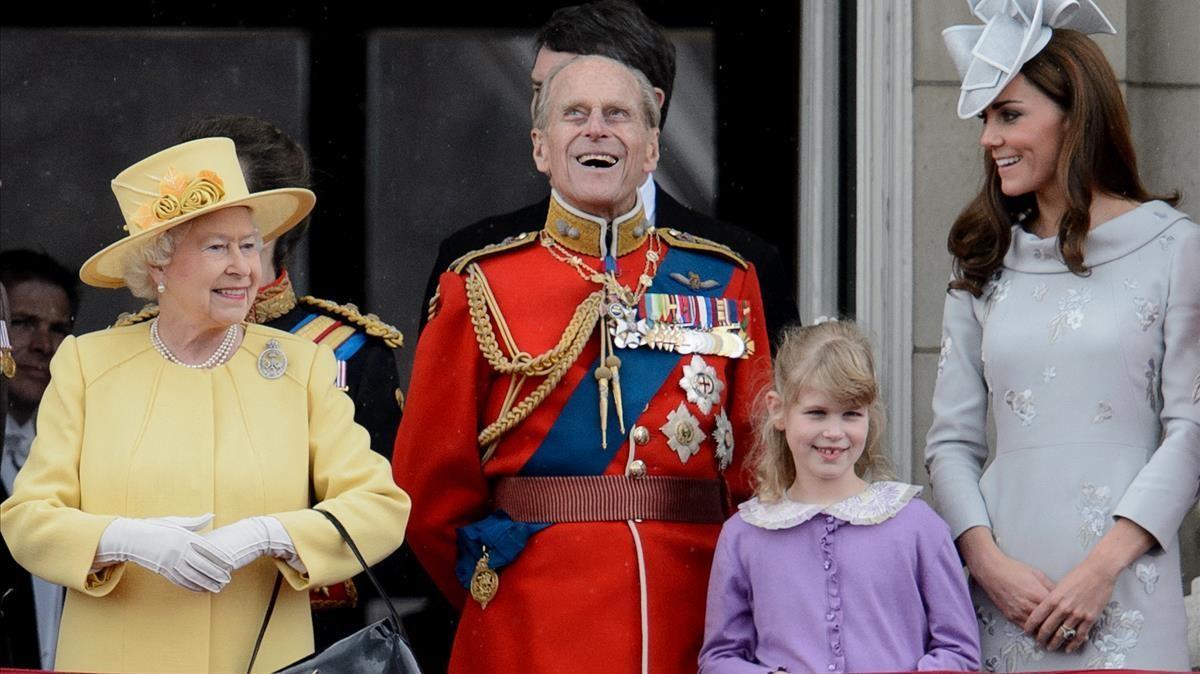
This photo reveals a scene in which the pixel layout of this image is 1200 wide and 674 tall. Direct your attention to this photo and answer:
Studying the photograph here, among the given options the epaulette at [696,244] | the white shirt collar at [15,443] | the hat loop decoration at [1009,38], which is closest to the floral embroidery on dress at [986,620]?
the epaulette at [696,244]

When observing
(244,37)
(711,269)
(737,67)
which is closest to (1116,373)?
(711,269)

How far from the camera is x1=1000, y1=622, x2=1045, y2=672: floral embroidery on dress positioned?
4.39 metres

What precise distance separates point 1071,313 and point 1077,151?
13.0 inches

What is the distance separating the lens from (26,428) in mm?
5887

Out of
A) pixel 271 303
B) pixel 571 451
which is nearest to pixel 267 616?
pixel 571 451

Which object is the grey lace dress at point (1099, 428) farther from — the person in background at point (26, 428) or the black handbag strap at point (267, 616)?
the person in background at point (26, 428)

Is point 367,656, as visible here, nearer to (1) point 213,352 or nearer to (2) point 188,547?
(2) point 188,547

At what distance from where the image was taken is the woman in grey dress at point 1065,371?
4359 millimetres

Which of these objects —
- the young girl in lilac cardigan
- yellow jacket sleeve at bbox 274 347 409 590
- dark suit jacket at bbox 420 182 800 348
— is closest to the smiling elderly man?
the young girl in lilac cardigan

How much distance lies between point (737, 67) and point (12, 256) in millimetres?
2266

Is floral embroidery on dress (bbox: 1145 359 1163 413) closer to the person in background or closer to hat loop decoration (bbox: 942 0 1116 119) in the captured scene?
hat loop decoration (bbox: 942 0 1116 119)

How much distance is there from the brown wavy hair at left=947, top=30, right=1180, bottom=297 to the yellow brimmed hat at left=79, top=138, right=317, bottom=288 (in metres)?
1.43

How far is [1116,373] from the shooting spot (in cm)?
445

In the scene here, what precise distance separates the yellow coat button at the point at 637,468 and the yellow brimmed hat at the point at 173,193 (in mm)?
869
